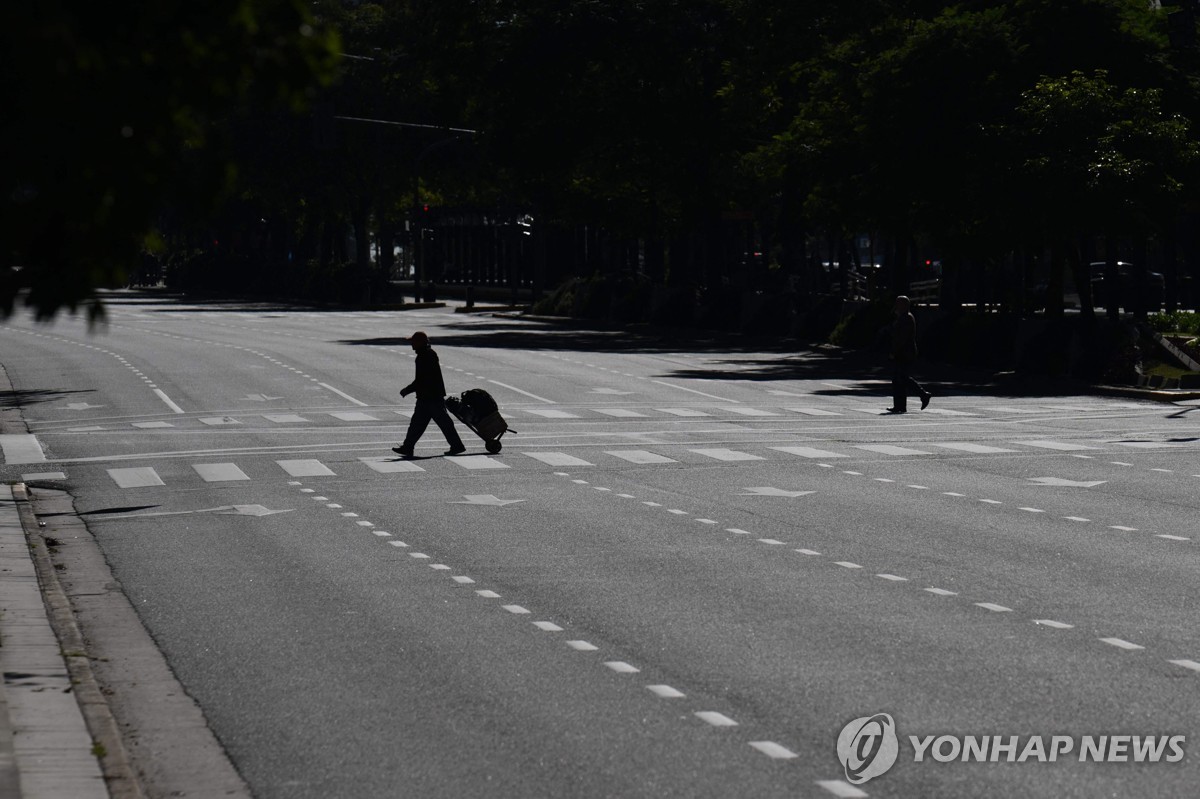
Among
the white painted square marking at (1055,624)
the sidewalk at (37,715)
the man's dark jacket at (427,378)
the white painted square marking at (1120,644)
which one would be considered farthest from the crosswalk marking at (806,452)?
the white painted square marking at (1120,644)

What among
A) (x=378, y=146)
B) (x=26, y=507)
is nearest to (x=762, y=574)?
(x=26, y=507)

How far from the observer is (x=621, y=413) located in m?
32.2

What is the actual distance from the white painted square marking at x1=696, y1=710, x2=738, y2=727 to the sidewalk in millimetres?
2810

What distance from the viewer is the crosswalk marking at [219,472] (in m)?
22.2

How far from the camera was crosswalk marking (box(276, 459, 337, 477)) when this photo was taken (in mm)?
22578

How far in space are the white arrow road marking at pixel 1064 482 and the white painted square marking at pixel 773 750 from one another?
12661 millimetres

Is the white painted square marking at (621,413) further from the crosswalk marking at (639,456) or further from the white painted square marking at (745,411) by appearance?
the crosswalk marking at (639,456)

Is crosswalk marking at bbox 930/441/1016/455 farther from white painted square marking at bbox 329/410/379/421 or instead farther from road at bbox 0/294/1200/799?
white painted square marking at bbox 329/410/379/421

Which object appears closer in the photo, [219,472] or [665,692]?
[665,692]

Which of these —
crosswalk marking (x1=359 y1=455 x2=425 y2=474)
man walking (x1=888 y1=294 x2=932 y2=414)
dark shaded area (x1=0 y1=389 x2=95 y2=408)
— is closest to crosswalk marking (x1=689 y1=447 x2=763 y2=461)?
crosswalk marking (x1=359 y1=455 x2=425 y2=474)

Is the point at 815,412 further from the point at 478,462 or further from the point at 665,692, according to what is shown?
the point at 665,692

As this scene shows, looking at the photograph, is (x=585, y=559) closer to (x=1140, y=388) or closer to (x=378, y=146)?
(x=1140, y=388)

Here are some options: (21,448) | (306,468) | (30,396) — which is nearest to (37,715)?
(306,468)

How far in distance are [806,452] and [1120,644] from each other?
13.8 metres
